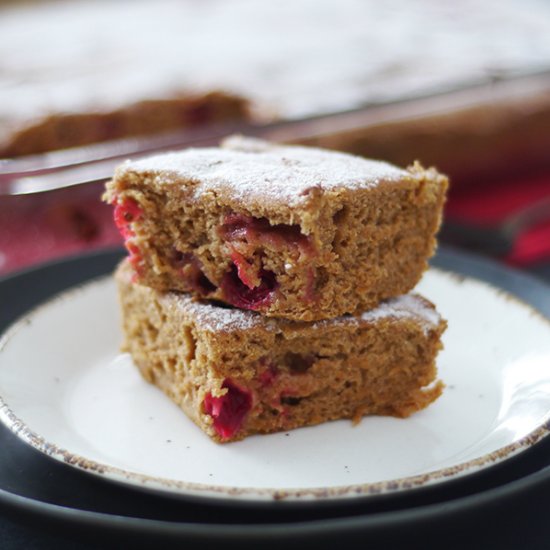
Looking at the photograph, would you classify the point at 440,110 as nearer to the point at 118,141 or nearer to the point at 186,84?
the point at 186,84

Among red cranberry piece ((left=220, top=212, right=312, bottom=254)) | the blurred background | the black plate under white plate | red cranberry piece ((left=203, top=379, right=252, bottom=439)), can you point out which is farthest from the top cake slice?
the blurred background

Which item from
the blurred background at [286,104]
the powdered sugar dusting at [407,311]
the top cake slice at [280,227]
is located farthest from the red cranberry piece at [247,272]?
the blurred background at [286,104]

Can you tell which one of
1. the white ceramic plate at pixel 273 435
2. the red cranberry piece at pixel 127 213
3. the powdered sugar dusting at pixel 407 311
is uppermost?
the red cranberry piece at pixel 127 213

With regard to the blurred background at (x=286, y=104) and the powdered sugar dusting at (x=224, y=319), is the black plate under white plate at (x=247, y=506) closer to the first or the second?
the powdered sugar dusting at (x=224, y=319)

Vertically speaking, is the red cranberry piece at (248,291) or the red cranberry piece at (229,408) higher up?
the red cranberry piece at (248,291)

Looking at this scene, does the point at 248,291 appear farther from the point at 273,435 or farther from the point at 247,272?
the point at 273,435

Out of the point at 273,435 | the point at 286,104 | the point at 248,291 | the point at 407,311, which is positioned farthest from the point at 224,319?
the point at 286,104

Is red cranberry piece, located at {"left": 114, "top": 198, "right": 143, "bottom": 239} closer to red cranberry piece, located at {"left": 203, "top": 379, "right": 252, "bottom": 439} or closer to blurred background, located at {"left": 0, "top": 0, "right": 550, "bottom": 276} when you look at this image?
red cranberry piece, located at {"left": 203, "top": 379, "right": 252, "bottom": 439}

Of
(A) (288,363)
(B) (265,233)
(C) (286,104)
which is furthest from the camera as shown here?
(C) (286,104)
